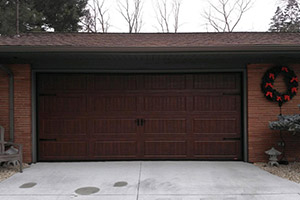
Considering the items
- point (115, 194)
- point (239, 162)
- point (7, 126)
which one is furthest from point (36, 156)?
point (239, 162)

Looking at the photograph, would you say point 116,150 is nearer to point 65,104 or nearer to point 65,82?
point 65,104

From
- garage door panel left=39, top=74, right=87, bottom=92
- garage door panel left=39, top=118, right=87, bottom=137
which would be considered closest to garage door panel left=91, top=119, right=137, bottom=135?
garage door panel left=39, top=118, right=87, bottom=137

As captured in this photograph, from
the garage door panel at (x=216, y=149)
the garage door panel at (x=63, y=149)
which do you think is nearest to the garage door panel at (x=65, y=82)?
the garage door panel at (x=63, y=149)

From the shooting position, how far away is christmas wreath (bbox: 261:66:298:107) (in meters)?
6.70

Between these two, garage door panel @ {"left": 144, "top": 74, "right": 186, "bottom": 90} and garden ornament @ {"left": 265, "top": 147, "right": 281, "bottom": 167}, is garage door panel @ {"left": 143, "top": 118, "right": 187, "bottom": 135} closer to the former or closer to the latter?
garage door panel @ {"left": 144, "top": 74, "right": 186, "bottom": 90}

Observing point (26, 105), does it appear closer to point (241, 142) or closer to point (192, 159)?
point (192, 159)

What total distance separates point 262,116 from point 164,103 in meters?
2.39

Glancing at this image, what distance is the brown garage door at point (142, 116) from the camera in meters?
7.00

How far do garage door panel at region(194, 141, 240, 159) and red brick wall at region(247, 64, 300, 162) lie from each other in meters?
0.42

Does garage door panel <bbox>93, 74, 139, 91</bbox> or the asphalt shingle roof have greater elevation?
the asphalt shingle roof

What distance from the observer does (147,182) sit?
528 centimetres

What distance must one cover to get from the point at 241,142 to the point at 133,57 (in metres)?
3.39

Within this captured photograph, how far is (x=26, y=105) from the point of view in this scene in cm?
677

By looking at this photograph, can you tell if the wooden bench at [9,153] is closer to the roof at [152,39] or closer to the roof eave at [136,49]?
the roof eave at [136,49]
